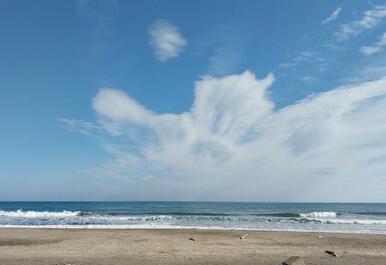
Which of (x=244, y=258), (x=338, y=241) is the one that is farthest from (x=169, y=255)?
(x=338, y=241)

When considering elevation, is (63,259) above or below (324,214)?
below

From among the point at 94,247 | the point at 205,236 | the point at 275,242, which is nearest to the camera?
the point at 94,247

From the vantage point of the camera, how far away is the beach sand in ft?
45.5

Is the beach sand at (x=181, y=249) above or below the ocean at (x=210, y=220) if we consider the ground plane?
below

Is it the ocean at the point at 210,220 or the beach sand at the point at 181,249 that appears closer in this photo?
the beach sand at the point at 181,249

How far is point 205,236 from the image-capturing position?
73.6 feet

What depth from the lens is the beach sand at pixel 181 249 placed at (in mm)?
13867

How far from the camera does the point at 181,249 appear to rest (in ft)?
55.2

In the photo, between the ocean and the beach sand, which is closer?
the beach sand

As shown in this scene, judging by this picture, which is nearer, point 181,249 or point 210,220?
point 181,249

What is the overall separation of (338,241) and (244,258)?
8.55 metres

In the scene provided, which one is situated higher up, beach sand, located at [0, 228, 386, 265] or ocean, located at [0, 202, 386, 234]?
ocean, located at [0, 202, 386, 234]

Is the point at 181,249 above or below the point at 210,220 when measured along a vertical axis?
below

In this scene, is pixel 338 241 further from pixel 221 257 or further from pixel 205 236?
pixel 221 257
